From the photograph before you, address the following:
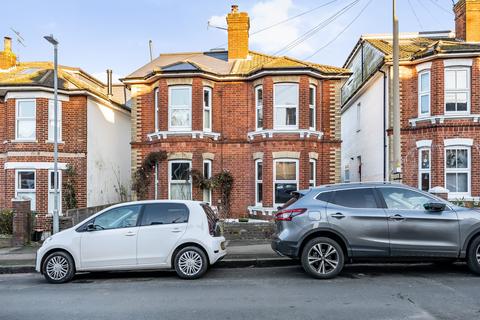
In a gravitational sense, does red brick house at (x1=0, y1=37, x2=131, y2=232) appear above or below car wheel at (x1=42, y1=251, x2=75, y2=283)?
above

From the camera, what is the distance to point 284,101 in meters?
16.5

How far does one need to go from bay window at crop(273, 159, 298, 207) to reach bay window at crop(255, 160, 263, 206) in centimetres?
74

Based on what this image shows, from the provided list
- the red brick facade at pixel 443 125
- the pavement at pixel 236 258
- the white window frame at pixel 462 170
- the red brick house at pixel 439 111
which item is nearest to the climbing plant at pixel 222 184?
the pavement at pixel 236 258

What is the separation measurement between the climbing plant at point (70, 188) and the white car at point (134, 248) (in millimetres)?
10023

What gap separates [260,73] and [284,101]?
141cm

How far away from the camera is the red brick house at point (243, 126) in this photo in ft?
53.7

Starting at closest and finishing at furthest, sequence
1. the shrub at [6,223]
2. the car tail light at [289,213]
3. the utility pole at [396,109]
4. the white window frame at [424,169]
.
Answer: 1. the car tail light at [289,213]
2. the utility pole at [396,109]
3. the shrub at [6,223]
4. the white window frame at [424,169]

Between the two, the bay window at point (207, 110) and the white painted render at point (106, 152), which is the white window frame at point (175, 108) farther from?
the white painted render at point (106, 152)

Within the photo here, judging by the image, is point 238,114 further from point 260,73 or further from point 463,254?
point 463,254

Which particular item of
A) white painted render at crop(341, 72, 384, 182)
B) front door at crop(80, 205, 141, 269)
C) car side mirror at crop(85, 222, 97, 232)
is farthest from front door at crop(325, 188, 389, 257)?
white painted render at crop(341, 72, 384, 182)

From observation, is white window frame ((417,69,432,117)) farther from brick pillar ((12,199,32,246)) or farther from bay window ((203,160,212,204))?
brick pillar ((12,199,32,246))

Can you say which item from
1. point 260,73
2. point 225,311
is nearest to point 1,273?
point 225,311

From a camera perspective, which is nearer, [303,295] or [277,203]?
[303,295]

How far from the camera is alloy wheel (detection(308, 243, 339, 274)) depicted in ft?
25.7
